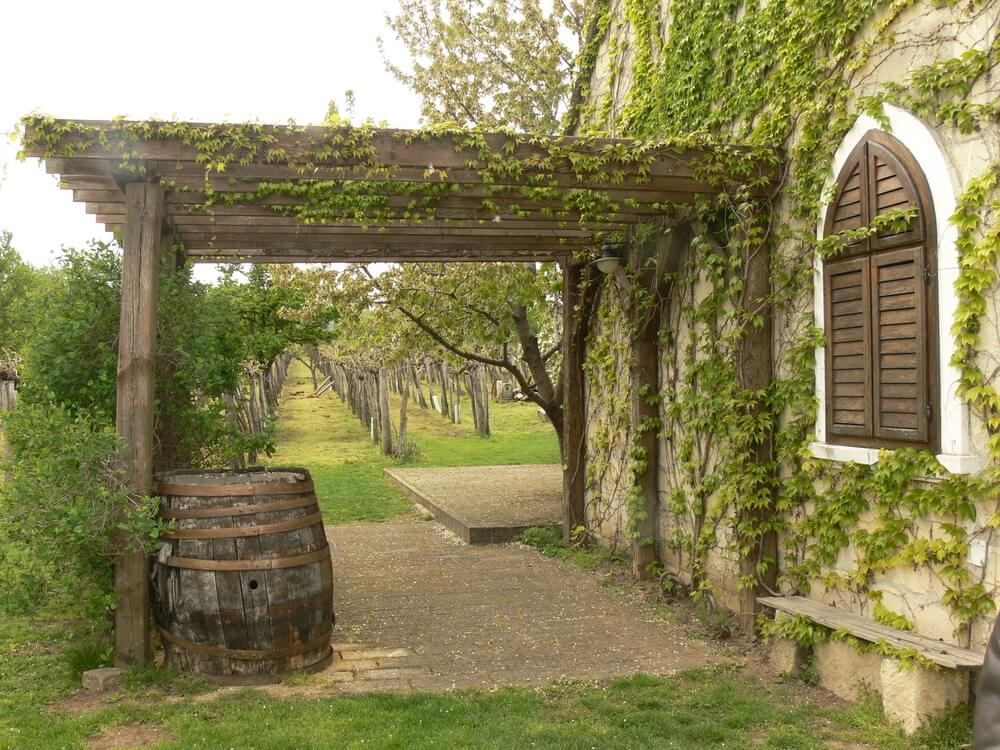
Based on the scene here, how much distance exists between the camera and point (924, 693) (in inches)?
155

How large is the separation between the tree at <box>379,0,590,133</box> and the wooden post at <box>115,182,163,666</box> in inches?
368

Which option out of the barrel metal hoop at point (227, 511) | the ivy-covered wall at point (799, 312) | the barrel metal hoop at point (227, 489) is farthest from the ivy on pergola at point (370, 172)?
the barrel metal hoop at point (227, 511)

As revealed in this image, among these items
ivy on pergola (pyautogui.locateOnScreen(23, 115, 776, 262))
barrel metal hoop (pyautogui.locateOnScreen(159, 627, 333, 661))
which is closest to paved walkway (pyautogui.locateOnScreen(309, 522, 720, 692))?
barrel metal hoop (pyautogui.locateOnScreen(159, 627, 333, 661))

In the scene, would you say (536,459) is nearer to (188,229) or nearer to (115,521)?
(188,229)

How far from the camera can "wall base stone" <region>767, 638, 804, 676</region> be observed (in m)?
4.91

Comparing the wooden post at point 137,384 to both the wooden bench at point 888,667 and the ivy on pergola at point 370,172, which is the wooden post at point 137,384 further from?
the wooden bench at point 888,667

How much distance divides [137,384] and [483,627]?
2.87m

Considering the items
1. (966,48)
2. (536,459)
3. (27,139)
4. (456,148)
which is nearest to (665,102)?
(456,148)

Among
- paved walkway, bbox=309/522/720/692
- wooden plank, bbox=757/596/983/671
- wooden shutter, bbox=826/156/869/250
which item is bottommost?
paved walkway, bbox=309/522/720/692

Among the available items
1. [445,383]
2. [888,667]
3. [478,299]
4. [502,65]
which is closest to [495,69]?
[502,65]

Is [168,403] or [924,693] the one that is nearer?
[924,693]

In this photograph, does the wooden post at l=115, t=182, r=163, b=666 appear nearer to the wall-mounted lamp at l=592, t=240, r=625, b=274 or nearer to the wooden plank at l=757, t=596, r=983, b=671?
the wall-mounted lamp at l=592, t=240, r=625, b=274

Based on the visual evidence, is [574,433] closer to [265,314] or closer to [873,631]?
[265,314]

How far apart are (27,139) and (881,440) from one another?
15.8 feet
